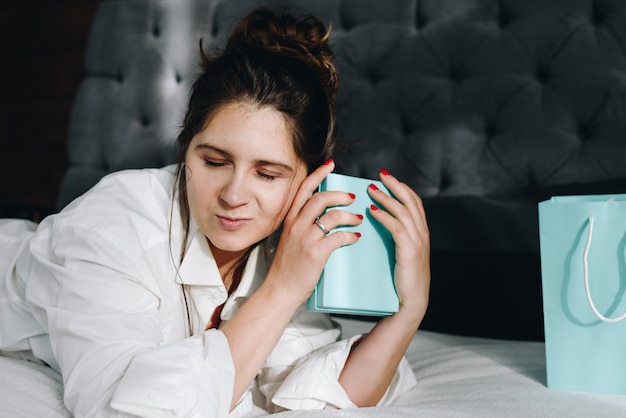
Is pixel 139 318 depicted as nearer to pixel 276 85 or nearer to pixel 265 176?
pixel 265 176

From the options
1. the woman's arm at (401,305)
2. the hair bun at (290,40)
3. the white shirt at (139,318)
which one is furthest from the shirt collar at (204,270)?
the hair bun at (290,40)

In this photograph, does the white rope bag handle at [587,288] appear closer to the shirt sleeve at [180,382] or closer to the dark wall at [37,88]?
the shirt sleeve at [180,382]

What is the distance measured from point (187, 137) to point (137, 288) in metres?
0.31

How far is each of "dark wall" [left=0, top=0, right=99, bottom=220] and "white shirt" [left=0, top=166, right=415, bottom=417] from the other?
166 cm

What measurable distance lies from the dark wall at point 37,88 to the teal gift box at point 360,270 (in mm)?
2107

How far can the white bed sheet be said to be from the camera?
0.94m

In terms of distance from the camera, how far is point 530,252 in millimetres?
1620

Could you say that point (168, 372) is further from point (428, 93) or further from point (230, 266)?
point (428, 93)

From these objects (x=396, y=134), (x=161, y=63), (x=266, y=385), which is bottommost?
(x=266, y=385)

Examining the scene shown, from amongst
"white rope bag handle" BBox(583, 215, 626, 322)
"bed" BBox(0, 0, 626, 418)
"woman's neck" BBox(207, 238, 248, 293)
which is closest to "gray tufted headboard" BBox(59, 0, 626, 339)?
"bed" BBox(0, 0, 626, 418)

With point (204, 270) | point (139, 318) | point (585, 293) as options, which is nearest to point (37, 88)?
point (204, 270)

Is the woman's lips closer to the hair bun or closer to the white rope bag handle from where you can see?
the hair bun

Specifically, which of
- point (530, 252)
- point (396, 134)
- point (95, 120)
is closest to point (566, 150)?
point (530, 252)

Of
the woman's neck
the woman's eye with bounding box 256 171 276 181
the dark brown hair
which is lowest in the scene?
the woman's neck
